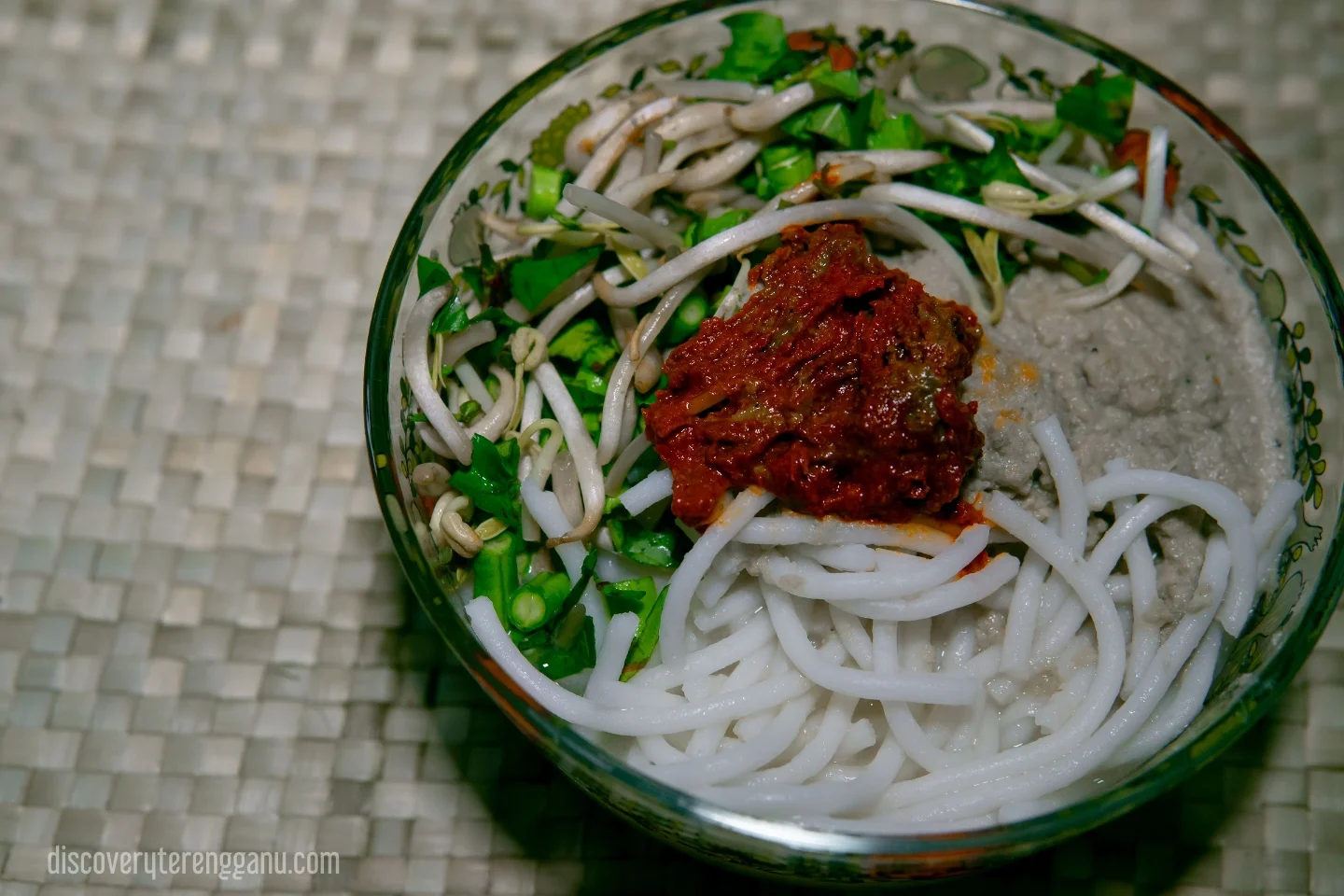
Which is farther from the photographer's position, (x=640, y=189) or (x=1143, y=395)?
(x=640, y=189)

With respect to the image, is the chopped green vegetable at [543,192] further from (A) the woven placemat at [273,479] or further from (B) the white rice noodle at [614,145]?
(A) the woven placemat at [273,479]

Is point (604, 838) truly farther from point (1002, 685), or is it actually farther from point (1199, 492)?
point (1199, 492)

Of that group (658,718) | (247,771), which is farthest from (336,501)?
(658,718)

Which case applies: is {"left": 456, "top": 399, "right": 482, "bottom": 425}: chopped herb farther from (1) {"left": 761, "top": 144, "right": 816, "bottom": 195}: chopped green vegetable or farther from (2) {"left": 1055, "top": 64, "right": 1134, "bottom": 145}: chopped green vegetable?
(2) {"left": 1055, "top": 64, "right": 1134, "bottom": 145}: chopped green vegetable

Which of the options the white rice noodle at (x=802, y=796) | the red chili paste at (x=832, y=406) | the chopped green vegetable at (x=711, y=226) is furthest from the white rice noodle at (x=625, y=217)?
the white rice noodle at (x=802, y=796)

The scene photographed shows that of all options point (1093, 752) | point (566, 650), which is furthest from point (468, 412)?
point (1093, 752)

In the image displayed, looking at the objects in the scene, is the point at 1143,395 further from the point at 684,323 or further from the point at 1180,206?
the point at 684,323
